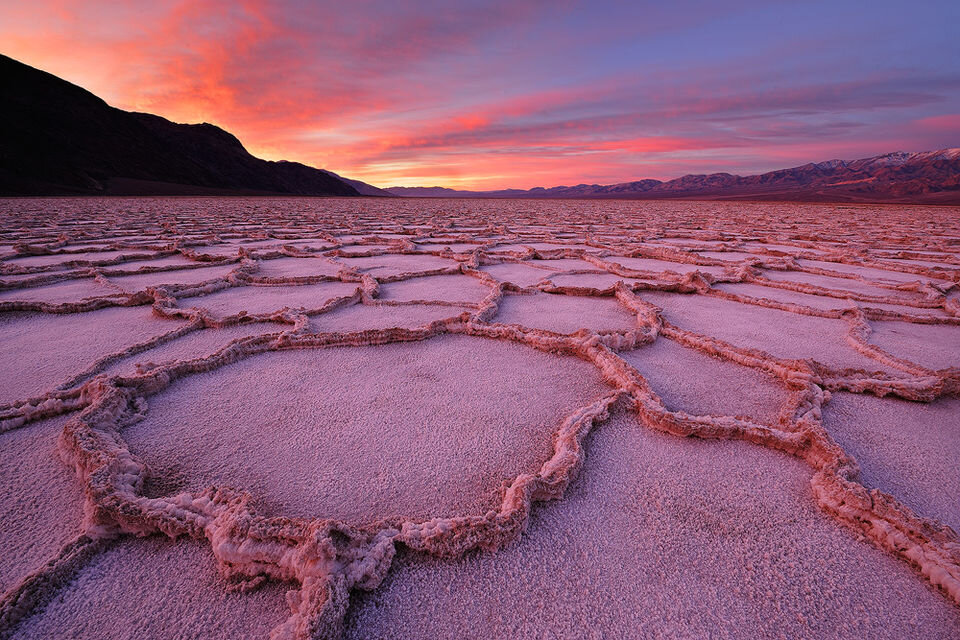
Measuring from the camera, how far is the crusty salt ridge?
0.78 m

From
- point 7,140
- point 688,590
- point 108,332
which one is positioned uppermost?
point 7,140

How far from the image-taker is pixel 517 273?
3.67m

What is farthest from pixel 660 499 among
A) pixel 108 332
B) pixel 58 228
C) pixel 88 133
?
pixel 88 133

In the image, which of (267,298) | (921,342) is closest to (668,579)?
(921,342)

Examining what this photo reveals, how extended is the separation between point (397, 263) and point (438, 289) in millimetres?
1208

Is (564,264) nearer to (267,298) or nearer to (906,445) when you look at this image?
(267,298)

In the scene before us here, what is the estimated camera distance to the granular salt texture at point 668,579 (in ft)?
2.34

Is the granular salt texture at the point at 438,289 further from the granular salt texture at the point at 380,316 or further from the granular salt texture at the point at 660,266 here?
the granular salt texture at the point at 660,266

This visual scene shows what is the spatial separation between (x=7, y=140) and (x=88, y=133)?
7637 mm

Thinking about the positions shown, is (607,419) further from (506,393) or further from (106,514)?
(106,514)

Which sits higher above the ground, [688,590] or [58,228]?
[58,228]

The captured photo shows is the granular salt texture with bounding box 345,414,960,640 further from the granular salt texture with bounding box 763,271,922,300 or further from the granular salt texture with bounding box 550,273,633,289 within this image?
the granular salt texture with bounding box 763,271,922,300

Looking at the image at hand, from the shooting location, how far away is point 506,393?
4.88ft

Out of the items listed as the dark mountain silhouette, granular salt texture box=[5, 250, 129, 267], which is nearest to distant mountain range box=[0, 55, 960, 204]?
the dark mountain silhouette
